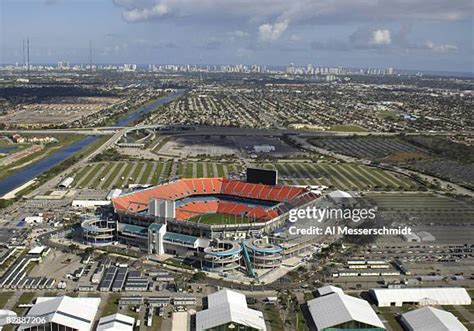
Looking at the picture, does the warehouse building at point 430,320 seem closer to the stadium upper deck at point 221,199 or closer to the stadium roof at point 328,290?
the stadium roof at point 328,290

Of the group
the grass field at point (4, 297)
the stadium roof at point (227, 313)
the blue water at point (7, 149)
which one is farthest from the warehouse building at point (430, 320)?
the blue water at point (7, 149)

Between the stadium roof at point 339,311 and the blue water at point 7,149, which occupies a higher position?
the blue water at point 7,149

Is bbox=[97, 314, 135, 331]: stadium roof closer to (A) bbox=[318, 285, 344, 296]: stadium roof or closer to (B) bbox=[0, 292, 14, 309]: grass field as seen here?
(B) bbox=[0, 292, 14, 309]: grass field

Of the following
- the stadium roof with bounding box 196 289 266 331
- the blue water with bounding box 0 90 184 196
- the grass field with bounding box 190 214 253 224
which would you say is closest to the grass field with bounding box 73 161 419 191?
the blue water with bounding box 0 90 184 196

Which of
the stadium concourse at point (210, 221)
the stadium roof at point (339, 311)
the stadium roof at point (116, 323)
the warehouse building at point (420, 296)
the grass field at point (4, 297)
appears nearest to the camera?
the stadium roof at point (116, 323)

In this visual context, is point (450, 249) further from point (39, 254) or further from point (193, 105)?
point (193, 105)

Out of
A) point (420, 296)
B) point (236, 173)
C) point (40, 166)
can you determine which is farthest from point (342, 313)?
point (40, 166)

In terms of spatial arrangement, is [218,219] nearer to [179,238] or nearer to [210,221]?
[210,221]

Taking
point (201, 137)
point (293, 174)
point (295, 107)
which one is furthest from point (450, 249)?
point (295, 107)
